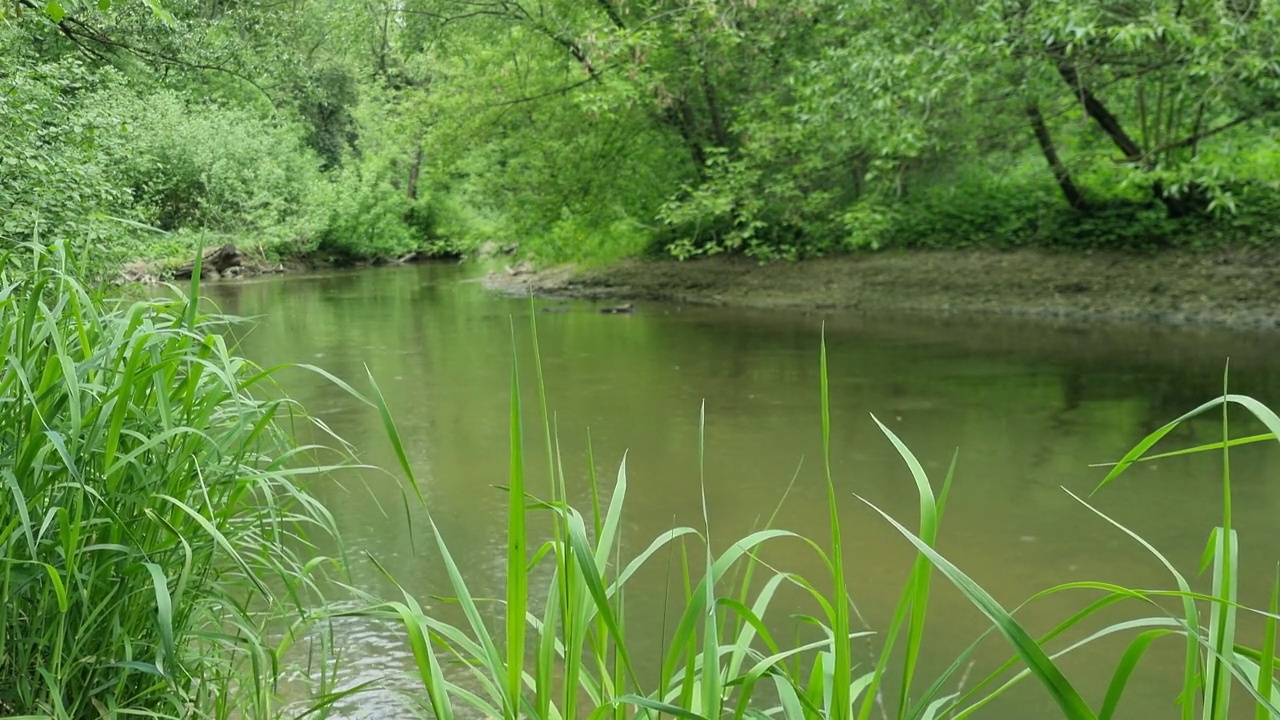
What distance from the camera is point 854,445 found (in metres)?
5.73

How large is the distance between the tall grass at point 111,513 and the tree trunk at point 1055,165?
1028 centimetres

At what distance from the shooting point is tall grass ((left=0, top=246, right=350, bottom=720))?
171 cm

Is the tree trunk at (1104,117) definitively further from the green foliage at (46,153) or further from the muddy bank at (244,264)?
the muddy bank at (244,264)

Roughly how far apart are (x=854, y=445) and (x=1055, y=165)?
21.8 feet

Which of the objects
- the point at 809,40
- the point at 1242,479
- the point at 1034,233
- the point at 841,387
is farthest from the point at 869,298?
the point at 1242,479

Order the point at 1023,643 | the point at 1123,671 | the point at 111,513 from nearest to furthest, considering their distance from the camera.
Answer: the point at 1023,643
the point at 1123,671
the point at 111,513

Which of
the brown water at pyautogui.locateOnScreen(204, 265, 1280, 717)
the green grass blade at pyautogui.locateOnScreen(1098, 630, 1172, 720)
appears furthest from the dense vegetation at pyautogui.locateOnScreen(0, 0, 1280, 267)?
the green grass blade at pyautogui.locateOnScreen(1098, 630, 1172, 720)

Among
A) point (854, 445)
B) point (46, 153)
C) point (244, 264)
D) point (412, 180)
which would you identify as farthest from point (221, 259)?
point (854, 445)

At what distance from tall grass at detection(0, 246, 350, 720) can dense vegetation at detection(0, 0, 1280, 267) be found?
192cm

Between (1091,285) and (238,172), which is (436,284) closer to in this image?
(238,172)

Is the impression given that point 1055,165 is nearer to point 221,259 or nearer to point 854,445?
point 854,445

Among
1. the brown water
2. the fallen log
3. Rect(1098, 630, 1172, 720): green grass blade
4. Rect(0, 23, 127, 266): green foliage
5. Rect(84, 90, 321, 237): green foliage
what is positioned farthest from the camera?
the fallen log

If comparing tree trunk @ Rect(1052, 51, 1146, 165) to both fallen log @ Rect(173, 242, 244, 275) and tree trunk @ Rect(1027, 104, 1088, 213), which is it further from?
fallen log @ Rect(173, 242, 244, 275)

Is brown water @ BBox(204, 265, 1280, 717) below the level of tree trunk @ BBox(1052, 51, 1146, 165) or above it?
below
